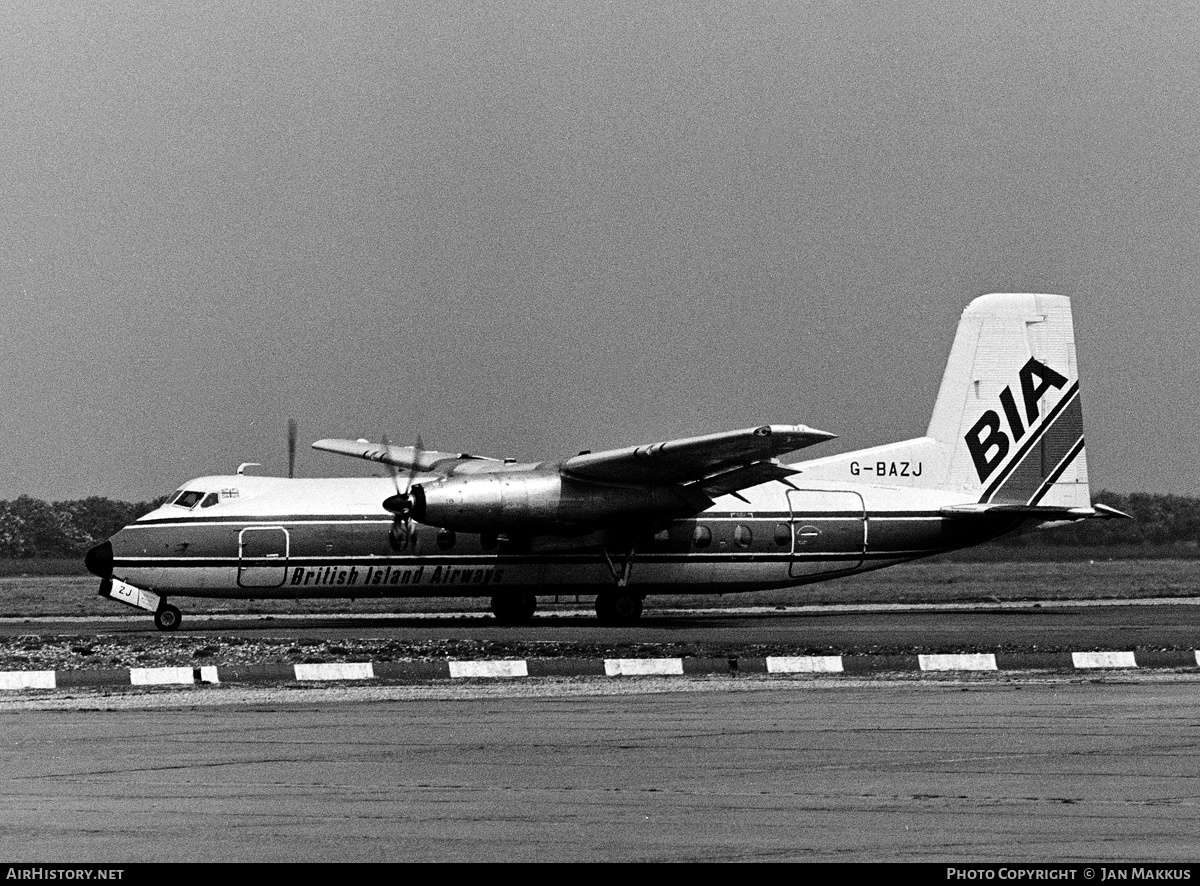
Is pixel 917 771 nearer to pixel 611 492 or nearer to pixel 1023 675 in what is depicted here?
pixel 1023 675

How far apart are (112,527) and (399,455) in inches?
1272

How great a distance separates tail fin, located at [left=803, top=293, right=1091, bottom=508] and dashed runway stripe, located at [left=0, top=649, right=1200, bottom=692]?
13156 mm

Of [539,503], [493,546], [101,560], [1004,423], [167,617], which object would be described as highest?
[1004,423]

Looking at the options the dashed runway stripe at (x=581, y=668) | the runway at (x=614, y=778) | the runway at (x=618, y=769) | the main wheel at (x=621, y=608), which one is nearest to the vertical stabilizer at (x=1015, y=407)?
the main wheel at (x=621, y=608)

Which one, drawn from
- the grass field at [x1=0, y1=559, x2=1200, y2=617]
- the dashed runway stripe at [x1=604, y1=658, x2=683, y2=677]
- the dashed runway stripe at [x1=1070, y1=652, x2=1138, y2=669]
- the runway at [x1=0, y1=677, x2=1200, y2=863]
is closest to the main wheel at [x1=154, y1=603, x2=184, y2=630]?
the grass field at [x1=0, y1=559, x2=1200, y2=617]

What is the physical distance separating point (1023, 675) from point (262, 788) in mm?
12080

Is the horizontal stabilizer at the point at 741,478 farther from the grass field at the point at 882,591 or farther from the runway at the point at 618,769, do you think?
the runway at the point at 618,769

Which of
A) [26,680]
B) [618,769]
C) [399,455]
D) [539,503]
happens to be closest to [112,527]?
[399,455]

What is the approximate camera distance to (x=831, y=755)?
12.8m

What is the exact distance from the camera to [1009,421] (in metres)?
35.1

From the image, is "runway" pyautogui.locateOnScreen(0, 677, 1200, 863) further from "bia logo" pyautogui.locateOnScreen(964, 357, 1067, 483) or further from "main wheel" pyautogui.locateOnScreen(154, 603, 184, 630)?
"bia logo" pyautogui.locateOnScreen(964, 357, 1067, 483)

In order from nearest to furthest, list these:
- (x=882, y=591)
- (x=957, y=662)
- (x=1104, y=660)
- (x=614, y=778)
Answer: (x=614, y=778) < (x=957, y=662) < (x=1104, y=660) < (x=882, y=591)

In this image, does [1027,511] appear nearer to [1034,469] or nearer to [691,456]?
[1034,469]
